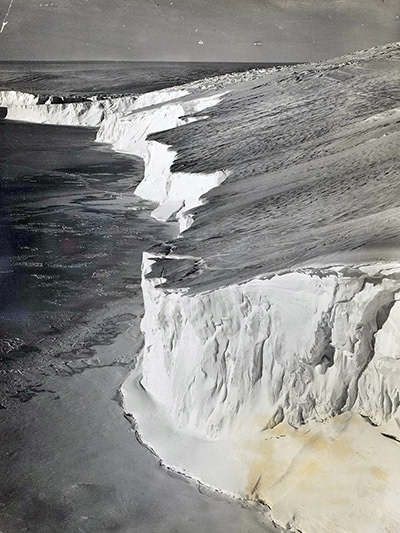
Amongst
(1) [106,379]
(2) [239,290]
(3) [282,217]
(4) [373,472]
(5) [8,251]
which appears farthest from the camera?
(5) [8,251]

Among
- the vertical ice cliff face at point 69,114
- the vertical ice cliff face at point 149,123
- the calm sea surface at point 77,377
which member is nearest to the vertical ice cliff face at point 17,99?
the vertical ice cliff face at point 149,123

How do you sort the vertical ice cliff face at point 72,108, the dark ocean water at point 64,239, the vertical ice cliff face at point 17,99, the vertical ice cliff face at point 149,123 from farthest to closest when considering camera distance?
the vertical ice cliff face at point 17,99 → the vertical ice cliff face at point 72,108 → the vertical ice cliff face at point 149,123 → the dark ocean water at point 64,239

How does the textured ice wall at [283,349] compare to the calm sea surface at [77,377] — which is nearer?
the textured ice wall at [283,349]

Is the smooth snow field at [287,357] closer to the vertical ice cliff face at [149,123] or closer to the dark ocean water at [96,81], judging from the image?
the vertical ice cliff face at [149,123]

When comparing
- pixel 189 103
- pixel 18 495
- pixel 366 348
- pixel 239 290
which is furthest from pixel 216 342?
pixel 189 103

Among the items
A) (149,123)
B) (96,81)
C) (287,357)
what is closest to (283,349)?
(287,357)

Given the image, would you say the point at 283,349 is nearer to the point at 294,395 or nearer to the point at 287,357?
the point at 287,357

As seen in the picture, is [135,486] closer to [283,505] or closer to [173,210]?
[283,505]
